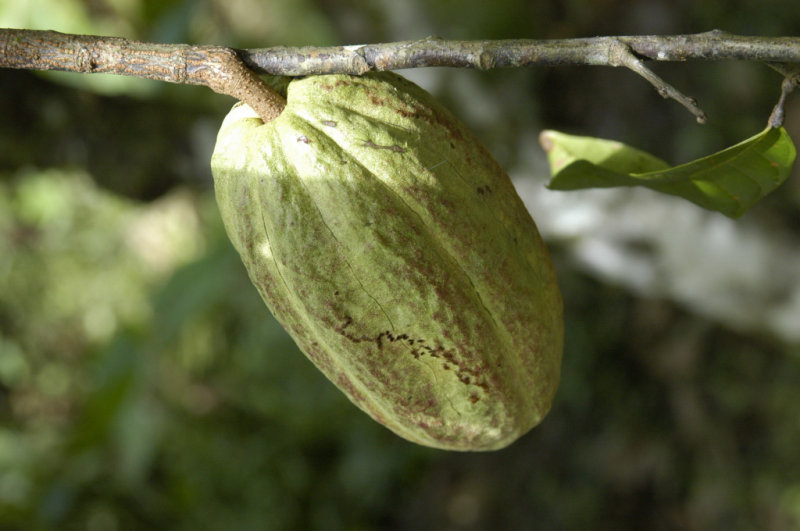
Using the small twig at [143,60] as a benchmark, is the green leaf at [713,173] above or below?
below

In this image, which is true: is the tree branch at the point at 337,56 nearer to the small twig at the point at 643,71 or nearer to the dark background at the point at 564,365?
the small twig at the point at 643,71

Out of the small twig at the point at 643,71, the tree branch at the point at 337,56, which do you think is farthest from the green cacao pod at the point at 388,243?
the small twig at the point at 643,71

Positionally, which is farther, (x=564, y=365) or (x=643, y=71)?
(x=564, y=365)

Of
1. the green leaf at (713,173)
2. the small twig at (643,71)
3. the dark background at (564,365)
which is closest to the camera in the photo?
the small twig at (643,71)

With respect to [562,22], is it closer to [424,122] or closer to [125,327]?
[125,327]

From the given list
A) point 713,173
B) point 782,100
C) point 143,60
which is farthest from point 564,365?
point 143,60

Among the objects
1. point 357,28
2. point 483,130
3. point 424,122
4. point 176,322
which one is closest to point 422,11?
point 357,28

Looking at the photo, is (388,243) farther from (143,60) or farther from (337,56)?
(143,60)

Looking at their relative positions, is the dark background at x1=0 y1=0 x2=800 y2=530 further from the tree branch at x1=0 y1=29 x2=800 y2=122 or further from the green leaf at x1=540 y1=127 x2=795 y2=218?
the tree branch at x1=0 y1=29 x2=800 y2=122
